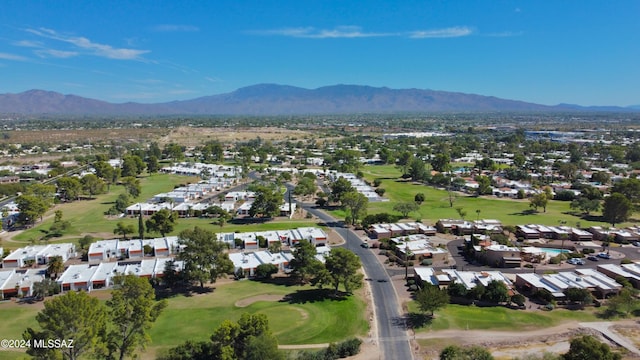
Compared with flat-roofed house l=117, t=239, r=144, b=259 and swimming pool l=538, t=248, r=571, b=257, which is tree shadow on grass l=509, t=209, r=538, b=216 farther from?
flat-roofed house l=117, t=239, r=144, b=259

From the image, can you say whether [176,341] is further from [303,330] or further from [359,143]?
[359,143]

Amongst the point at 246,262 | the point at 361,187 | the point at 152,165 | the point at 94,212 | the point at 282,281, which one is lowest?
the point at 282,281

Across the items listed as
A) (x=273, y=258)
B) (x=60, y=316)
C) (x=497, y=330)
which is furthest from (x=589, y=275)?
(x=60, y=316)

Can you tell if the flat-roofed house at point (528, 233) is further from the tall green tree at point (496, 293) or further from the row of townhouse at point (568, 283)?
the tall green tree at point (496, 293)

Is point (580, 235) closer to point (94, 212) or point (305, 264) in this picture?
point (305, 264)

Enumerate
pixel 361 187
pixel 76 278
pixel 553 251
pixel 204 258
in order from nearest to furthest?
1. pixel 204 258
2. pixel 76 278
3. pixel 553 251
4. pixel 361 187

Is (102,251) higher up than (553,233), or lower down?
higher up

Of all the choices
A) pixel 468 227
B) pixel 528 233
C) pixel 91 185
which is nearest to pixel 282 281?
pixel 468 227
